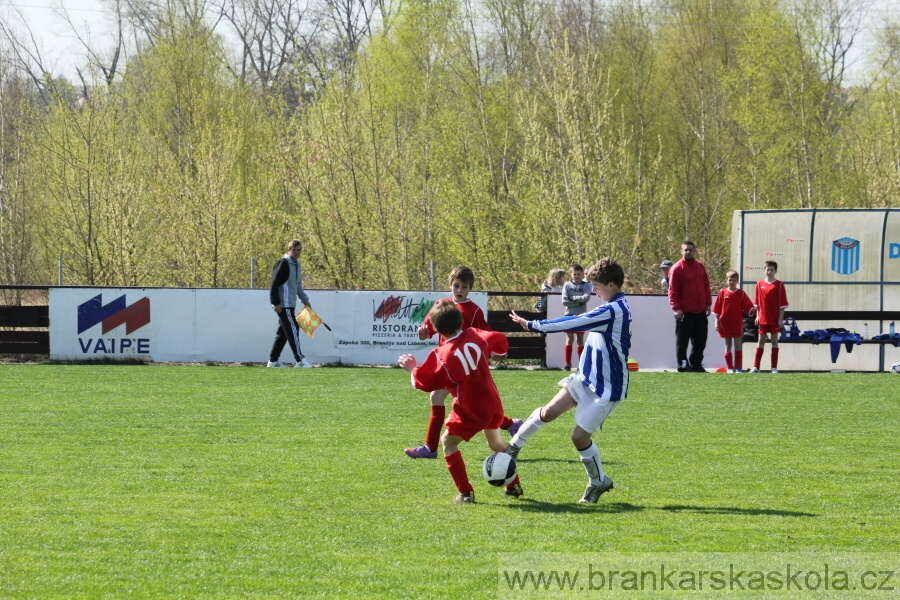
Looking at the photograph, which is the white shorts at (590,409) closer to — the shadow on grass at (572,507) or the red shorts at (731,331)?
the shadow on grass at (572,507)

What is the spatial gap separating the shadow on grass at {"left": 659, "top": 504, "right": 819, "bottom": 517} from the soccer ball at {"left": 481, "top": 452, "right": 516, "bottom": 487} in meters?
0.92

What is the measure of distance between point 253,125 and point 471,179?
10416mm

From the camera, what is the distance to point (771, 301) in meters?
18.0

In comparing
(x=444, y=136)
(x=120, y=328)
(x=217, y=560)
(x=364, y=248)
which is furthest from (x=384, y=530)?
(x=444, y=136)

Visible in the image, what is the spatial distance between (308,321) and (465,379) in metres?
12.3

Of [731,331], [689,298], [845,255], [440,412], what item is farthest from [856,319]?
[440,412]

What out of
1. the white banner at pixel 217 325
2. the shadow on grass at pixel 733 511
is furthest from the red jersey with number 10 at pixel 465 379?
the white banner at pixel 217 325

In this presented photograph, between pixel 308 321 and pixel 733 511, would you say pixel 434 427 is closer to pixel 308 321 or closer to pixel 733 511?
pixel 733 511

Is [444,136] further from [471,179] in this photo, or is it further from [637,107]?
[637,107]

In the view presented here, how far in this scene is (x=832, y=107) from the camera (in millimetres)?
35875

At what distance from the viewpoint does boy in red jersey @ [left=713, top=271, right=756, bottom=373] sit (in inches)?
699

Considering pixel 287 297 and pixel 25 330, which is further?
pixel 25 330

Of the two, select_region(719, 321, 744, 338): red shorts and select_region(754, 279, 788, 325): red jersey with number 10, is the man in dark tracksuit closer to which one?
select_region(719, 321, 744, 338): red shorts

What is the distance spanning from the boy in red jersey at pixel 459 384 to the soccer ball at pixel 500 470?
0.34 ft
